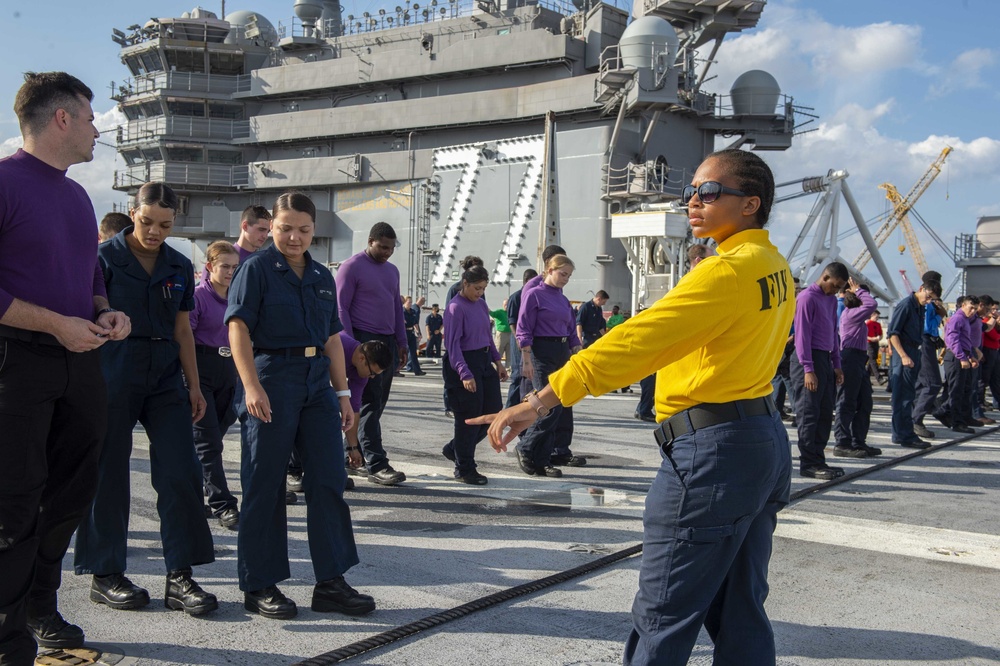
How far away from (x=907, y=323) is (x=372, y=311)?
6.72m

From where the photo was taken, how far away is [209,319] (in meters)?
6.12

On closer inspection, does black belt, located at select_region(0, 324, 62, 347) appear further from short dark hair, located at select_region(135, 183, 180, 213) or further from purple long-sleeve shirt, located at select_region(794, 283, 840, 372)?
purple long-sleeve shirt, located at select_region(794, 283, 840, 372)

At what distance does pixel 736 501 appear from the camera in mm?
2564

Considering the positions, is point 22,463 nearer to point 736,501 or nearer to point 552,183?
point 736,501

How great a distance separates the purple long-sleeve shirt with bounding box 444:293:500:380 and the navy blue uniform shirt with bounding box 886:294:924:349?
553cm

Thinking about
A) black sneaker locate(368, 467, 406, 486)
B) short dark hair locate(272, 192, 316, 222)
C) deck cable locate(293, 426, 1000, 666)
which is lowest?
deck cable locate(293, 426, 1000, 666)

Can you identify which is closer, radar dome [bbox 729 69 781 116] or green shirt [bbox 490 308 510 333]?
green shirt [bbox 490 308 510 333]

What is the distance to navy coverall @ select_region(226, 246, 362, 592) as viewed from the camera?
3.98m

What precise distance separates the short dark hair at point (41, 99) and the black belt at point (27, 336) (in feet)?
2.43

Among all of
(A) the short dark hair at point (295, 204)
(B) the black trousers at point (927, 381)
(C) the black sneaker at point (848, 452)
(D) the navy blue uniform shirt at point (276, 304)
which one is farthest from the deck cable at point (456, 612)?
(B) the black trousers at point (927, 381)

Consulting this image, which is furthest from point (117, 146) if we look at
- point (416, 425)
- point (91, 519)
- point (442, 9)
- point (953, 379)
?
point (91, 519)

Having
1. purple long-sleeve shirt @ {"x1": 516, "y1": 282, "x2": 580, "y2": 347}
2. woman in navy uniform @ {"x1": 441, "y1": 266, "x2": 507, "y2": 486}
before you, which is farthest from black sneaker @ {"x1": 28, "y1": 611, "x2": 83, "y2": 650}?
purple long-sleeve shirt @ {"x1": 516, "y1": 282, "x2": 580, "y2": 347}

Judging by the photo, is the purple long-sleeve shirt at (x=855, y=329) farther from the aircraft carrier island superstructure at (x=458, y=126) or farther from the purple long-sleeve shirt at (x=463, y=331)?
the aircraft carrier island superstructure at (x=458, y=126)

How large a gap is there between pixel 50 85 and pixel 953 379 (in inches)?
469
